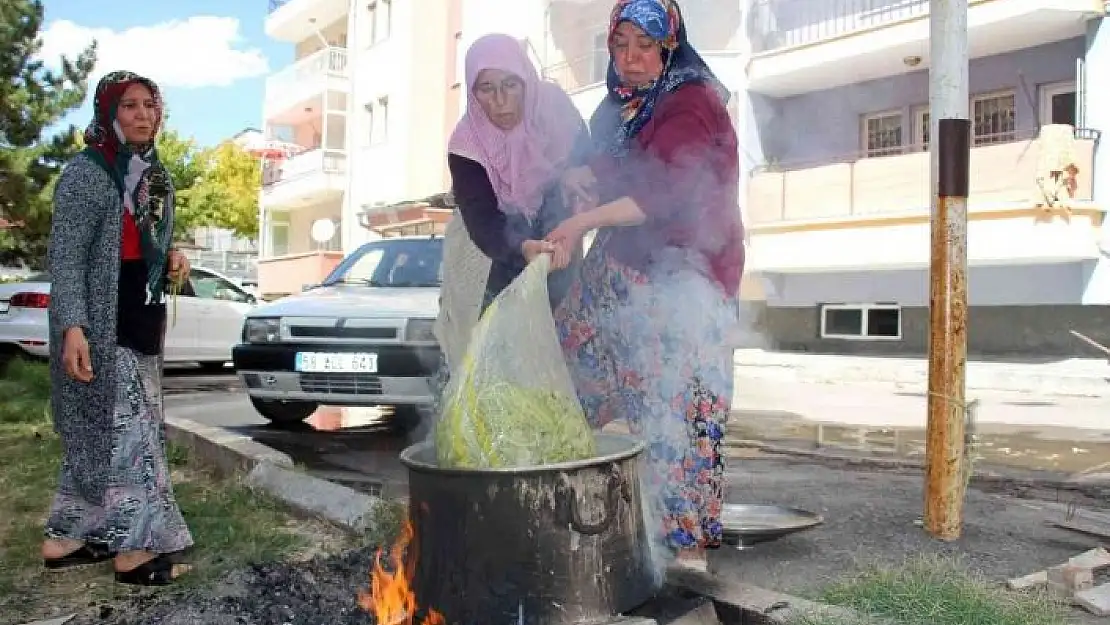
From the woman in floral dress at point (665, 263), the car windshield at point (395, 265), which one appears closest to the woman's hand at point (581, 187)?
the woman in floral dress at point (665, 263)

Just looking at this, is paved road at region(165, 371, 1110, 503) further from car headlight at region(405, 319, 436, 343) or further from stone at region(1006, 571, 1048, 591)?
stone at region(1006, 571, 1048, 591)

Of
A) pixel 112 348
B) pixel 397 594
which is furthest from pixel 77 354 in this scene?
pixel 397 594

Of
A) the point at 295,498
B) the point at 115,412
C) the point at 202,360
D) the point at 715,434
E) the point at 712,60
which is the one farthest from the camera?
the point at 712,60

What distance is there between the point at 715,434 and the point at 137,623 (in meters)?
1.76

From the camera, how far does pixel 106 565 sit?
3359 mm

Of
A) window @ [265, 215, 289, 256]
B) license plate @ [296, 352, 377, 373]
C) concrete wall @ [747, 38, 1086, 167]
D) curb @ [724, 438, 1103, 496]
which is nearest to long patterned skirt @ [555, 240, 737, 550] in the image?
curb @ [724, 438, 1103, 496]

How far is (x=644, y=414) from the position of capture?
2.89 meters

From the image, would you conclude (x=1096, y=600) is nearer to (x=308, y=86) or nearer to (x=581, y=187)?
(x=581, y=187)

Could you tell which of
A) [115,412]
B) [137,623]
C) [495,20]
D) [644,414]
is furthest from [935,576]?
[495,20]

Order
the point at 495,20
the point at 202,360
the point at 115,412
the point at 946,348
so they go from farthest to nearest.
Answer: the point at 495,20 < the point at 202,360 < the point at 946,348 < the point at 115,412

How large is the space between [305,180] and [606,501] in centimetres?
2755

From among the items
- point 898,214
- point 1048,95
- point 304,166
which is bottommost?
point 898,214

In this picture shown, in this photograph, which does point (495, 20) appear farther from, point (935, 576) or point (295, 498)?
point (935, 576)

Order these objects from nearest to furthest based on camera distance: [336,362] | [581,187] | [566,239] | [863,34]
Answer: [566,239]
[581,187]
[336,362]
[863,34]
